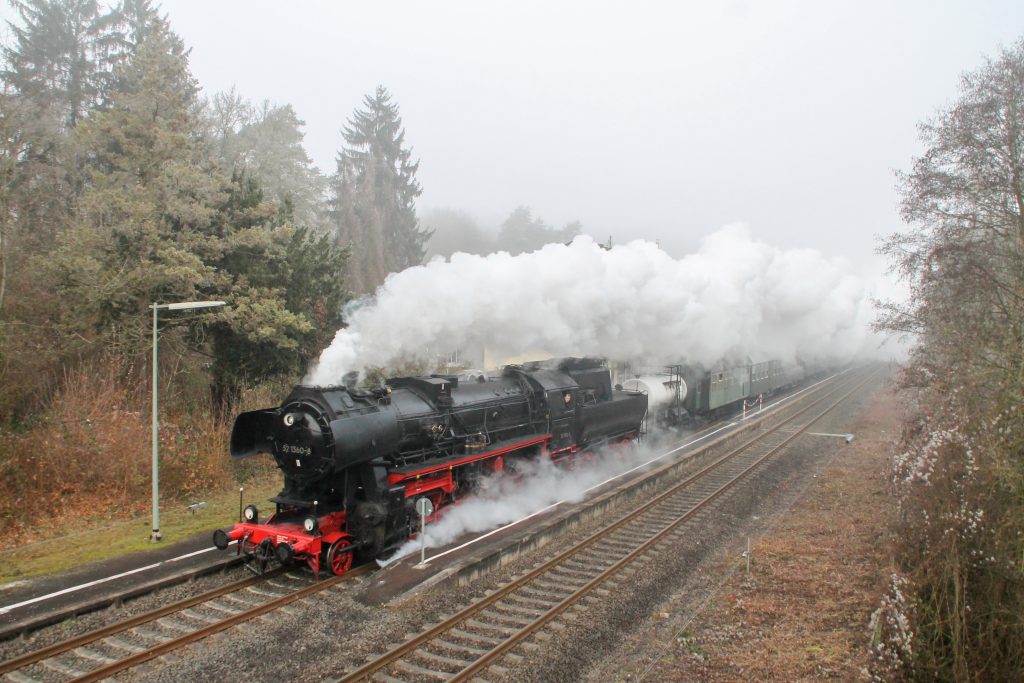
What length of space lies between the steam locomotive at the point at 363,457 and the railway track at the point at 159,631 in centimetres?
37

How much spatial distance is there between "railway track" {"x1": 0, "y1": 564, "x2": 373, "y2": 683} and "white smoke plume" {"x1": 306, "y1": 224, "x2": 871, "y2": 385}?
126 inches

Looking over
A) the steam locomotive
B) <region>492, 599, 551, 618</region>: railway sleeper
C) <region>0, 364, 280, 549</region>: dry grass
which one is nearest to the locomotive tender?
the steam locomotive

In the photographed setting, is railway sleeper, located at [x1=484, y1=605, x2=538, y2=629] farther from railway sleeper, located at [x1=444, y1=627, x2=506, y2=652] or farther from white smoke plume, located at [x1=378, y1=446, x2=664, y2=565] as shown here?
white smoke plume, located at [x1=378, y1=446, x2=664, y2=565]

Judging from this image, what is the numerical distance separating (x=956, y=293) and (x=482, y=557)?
31.0 ft

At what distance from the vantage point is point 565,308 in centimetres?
1397

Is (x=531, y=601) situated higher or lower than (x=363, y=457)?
lower

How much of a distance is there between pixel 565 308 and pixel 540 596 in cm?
700

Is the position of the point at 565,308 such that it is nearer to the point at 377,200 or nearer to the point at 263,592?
the point at 263,592

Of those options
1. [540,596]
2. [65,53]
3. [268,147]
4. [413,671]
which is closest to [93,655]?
[413,671]

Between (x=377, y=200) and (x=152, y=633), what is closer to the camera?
(x=152, y=633)

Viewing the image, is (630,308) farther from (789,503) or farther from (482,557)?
(482,557)

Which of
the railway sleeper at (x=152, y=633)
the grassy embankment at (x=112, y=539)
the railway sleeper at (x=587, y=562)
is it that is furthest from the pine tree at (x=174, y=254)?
the railway sleeper at (x=587, y=562)

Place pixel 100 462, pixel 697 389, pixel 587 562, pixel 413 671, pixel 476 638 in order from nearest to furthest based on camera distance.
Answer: pixel 413 671, pixel 476 638, pixel 587 562, pixel 100 462, pixel 697 389

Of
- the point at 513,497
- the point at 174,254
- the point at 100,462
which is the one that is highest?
the point at 174,254
